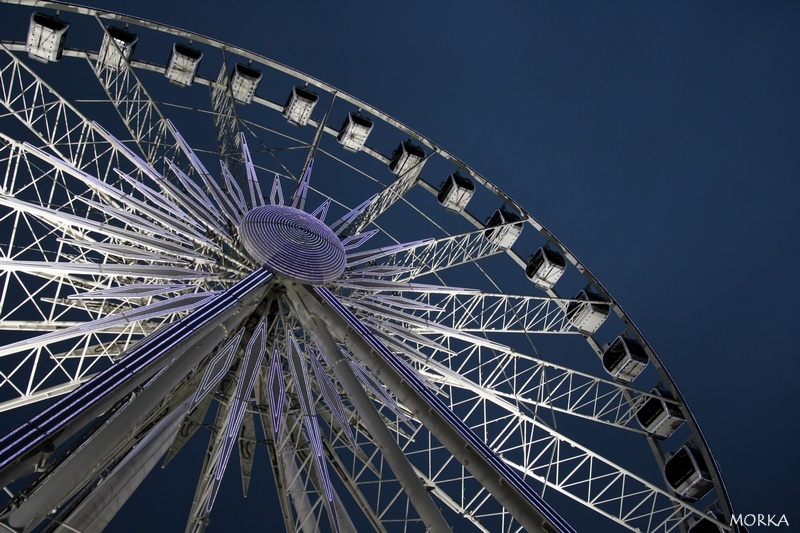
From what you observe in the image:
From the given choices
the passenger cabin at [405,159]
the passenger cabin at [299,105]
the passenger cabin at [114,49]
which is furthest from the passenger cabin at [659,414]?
the passenger cabin at [114,49]

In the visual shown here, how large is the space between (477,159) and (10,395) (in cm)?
3280

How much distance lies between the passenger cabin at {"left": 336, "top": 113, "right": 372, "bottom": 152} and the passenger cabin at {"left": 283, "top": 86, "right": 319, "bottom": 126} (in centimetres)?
127

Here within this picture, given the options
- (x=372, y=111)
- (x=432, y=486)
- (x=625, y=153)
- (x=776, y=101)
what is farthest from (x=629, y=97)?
(x=432, y=486)

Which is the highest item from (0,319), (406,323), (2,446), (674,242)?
(674,242)

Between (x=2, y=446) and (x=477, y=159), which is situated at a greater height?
(x=477, y=159)

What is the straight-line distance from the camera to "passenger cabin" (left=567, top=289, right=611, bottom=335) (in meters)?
24.0

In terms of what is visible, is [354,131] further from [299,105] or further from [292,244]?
[292,244]

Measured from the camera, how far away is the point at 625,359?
22.8 m

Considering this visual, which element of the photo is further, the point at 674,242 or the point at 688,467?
the point at 674,242

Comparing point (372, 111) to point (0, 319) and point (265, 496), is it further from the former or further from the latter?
point (265, 496)

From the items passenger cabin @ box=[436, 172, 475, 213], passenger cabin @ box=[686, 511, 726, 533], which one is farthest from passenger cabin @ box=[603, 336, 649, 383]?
passenger cabin @ box=[436, 172, 475, 213]

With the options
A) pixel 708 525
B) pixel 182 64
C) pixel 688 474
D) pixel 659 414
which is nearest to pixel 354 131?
pixel 182 64

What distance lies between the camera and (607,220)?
50.8m

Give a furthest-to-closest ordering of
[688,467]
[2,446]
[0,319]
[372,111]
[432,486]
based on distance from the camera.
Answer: [372,111] → [688,467] → [432,486] → [0,319] → [2,446]
